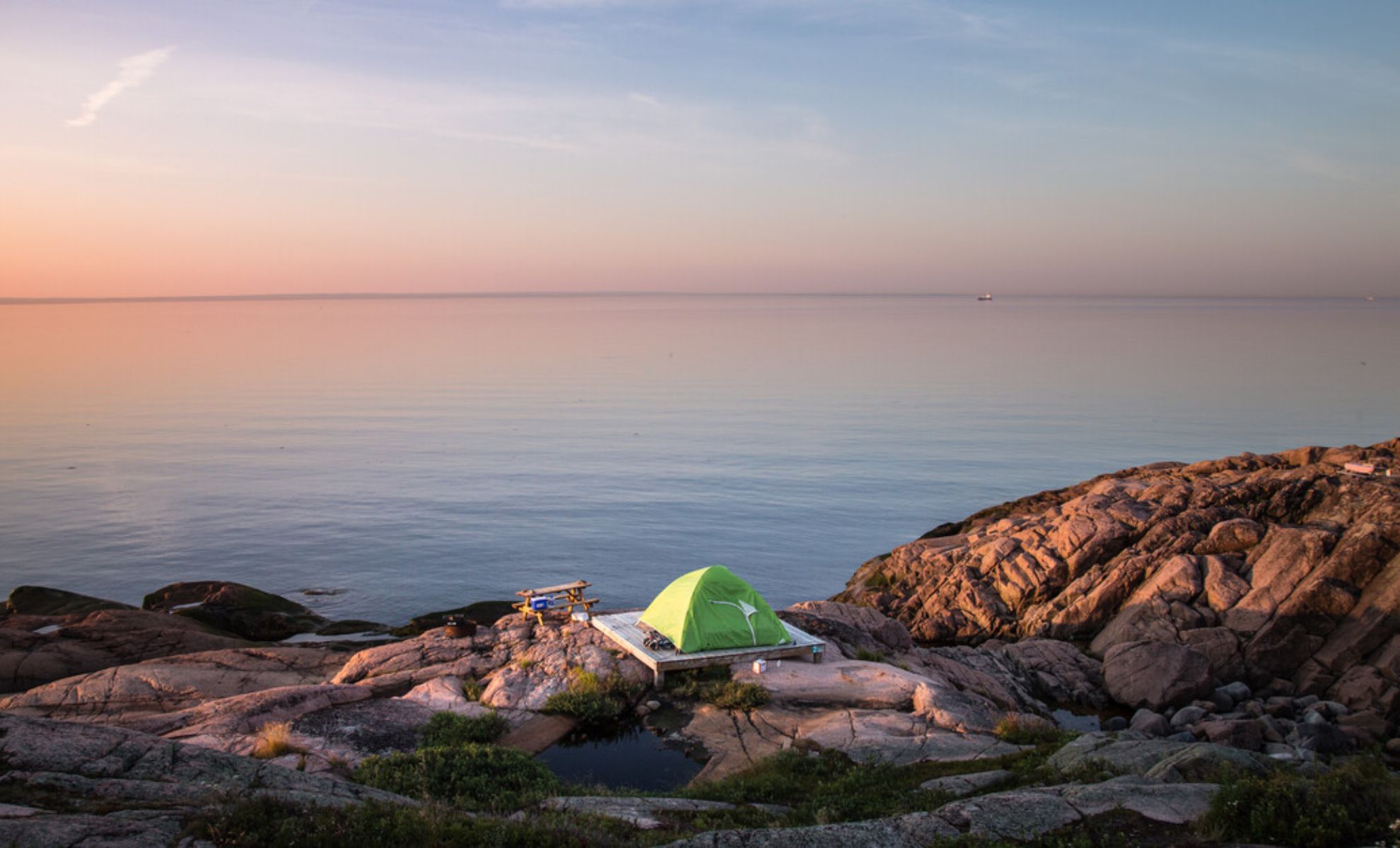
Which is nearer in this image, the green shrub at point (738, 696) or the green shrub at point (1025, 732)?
the green shrub at point (1025, 732)

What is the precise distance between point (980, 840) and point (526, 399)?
74633 mm

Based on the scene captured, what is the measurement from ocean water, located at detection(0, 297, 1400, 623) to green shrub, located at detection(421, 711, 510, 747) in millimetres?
16194

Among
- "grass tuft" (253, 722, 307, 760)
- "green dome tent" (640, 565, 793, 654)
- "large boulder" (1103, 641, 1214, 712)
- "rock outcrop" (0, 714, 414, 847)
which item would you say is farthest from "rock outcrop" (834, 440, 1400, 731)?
"rock outcrop" (0, 714, 414, 847)

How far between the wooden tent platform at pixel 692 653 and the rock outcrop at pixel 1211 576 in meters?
9.66

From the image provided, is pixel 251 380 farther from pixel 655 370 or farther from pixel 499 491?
pixel 499 491

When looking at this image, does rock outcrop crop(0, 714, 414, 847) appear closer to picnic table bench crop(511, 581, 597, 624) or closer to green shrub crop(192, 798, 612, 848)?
green shrub crop(192, 798, 612, 848)

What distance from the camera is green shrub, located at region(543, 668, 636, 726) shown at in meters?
19.5

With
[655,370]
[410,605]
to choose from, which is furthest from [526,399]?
[410,605]

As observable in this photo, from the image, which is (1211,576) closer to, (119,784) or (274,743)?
(274,743)

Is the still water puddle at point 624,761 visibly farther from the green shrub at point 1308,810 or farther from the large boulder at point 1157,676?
the large boulder at point 1157,676

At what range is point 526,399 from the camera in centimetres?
8275

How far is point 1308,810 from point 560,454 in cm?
5230

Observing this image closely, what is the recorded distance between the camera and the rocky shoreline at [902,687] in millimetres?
11570

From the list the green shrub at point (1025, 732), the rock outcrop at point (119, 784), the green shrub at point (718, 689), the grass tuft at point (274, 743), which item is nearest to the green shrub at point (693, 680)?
the green shrub at point (718, 689)
